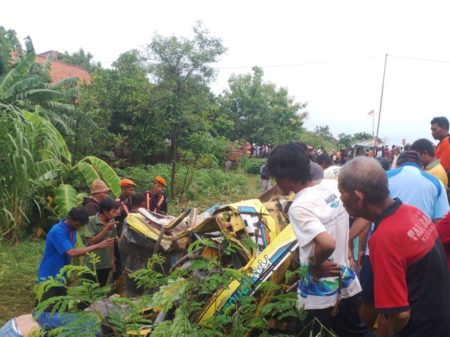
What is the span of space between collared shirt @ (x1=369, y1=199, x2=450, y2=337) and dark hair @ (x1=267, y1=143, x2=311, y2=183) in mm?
684

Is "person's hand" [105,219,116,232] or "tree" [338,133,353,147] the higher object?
"person's hand" [105,219,116,232]

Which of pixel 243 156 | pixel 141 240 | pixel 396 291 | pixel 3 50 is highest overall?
pixel 3 50

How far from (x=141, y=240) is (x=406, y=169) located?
2.67 meters

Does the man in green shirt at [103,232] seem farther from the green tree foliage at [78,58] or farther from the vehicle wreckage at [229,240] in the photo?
the green tree foliage at [78,58]

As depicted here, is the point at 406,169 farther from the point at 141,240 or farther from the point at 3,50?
the point at 3,50

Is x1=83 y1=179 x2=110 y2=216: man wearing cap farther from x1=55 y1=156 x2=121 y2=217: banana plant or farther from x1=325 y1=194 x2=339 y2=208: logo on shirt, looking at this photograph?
x1=325 y1=194 x2=339 y2=208: logo on shirt

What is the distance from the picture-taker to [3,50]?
12172mm

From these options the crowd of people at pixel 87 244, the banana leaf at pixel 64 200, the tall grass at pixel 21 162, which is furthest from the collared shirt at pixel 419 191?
the banana leaf at pixel 64 200

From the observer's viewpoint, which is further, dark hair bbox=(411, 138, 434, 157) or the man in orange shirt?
the man in orange shirt

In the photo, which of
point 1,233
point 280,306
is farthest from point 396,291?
point 1,233

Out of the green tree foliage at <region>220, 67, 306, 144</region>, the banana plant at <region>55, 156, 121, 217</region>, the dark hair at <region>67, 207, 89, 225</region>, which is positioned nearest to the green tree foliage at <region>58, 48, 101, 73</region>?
the green tree foliage at <region>220, 67, 306, 144</region>

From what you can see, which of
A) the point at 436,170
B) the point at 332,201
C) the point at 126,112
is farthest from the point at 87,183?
the point at 332,201

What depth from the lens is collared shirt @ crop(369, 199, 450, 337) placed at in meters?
2.02

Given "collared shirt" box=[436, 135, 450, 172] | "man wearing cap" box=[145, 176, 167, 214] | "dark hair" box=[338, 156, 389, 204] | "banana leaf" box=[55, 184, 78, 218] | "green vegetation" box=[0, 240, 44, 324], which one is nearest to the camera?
"dark hair" box=[338, 156, 389, 204]
